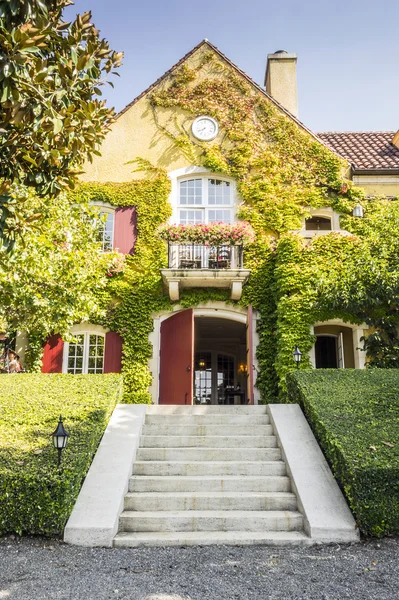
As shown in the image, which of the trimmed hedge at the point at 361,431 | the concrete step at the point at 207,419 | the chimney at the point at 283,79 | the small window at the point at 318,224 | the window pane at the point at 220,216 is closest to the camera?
the trimmed hedge at the point at 361,431

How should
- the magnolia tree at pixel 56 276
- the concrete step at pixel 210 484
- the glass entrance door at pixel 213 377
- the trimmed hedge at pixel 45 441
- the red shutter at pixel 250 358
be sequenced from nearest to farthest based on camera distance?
the trimmed hedge at pixel 45 441
the concrete step at pixel 210 484
the magnolia tree at pixel 56 276
the red shutter at pixel 250 358
the glass entrance door at pixel 213 377

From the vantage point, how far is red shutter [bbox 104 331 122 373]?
13844 mm

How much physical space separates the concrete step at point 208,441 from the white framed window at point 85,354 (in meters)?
5.85

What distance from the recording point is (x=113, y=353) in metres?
13.9

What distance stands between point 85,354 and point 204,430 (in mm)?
6396

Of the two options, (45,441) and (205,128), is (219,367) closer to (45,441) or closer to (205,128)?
(205,128)

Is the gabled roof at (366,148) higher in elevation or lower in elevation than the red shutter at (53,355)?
higher

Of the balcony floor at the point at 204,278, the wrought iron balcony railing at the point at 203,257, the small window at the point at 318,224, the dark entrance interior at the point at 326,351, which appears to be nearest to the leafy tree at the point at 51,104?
the balcony floor at the point at 204,278

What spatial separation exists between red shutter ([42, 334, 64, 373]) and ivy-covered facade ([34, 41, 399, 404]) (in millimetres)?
27

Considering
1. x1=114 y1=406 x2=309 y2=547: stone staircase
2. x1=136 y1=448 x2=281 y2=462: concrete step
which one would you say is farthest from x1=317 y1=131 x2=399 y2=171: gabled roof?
x1=136 y1=448 x2=281 y2=462: concrete step

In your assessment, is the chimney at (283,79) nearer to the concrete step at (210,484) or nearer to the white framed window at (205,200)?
the white framed window at (205,200)

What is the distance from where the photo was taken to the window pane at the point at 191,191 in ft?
50.4

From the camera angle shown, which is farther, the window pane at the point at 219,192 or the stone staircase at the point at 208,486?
the window pane at the point at 219,192

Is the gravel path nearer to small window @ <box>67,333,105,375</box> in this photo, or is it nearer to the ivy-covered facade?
the ivy-covered facade
